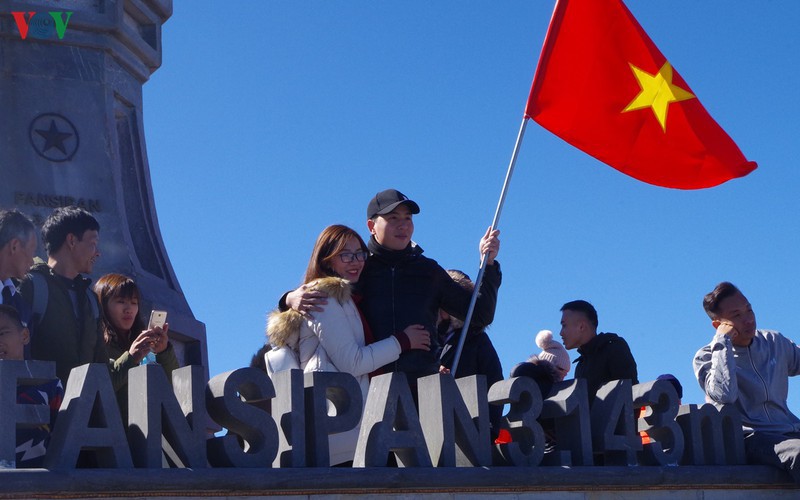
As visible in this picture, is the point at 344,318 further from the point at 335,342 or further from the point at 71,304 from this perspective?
the point at 71,304

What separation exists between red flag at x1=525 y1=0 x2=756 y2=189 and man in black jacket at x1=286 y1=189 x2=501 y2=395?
1478 mm

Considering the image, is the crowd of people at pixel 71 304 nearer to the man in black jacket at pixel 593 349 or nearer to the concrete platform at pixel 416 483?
the concrete platform at pixel 416 483

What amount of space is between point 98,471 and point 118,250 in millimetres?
9418

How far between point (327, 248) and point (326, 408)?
42.6 inches

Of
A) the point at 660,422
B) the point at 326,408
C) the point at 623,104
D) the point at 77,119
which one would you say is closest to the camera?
the point at 326,408

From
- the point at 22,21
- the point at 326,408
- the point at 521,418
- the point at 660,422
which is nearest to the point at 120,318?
the point at 326,408

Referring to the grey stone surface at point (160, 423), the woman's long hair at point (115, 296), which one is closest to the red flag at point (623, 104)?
the woman's long hair at point (115, 296)

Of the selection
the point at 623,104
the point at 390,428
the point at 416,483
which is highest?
the point at 623,104

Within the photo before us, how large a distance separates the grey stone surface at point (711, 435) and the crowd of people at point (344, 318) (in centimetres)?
12

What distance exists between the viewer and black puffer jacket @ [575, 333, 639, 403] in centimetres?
820

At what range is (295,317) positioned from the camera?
6703mm

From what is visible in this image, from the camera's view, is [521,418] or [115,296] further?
[115,296]

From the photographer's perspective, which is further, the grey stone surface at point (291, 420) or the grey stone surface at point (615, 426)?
the grey stone surface at point (615, 426)

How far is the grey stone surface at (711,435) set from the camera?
25.3 feet
